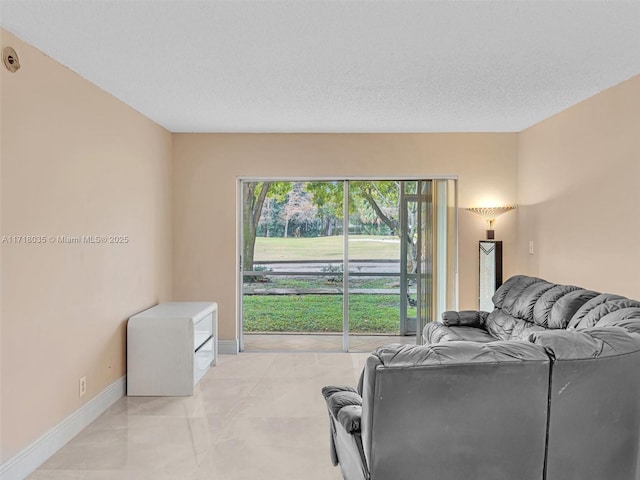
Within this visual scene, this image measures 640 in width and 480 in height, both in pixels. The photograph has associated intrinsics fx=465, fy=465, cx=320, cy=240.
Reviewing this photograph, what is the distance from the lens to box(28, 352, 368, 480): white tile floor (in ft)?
8.90

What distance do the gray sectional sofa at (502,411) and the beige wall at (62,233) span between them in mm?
1977

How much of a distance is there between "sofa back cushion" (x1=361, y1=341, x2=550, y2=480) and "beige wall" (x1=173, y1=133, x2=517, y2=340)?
11.9ft

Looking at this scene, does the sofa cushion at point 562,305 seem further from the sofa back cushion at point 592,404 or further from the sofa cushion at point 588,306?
the sofa back cushion at point 592,404

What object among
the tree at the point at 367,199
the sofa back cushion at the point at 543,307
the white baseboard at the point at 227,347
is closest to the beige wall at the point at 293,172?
the white baseboard at the point at 227,347

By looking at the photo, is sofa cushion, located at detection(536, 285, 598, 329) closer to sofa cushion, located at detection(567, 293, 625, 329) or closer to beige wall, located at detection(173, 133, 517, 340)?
sofa cushion, located at detection(567, 293, 625, 329)

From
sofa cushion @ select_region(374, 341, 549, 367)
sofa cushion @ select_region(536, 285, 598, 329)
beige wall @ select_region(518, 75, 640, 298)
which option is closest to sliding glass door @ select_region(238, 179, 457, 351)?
beige wall @ select_region(518, 75, 640, 298)

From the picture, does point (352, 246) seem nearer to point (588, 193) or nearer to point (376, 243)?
point (376, 243)

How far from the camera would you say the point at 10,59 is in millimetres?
2586

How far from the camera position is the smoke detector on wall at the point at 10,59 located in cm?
255

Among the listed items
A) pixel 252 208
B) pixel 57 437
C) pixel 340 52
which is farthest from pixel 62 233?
pixel 252 208

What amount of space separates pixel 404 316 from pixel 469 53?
3382 mm

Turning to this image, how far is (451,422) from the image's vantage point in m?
1.75

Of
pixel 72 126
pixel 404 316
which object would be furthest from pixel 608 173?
pixel 72 126

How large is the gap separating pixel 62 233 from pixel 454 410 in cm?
268
